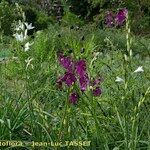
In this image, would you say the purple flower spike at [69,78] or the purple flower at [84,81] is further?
the purple flower at [84,81]

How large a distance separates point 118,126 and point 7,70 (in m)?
4.40

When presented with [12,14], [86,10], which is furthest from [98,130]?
[86,10]

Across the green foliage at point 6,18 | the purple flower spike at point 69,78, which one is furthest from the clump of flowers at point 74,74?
the green foliage at point 6,18

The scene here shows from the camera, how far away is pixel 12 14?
49.6 ft

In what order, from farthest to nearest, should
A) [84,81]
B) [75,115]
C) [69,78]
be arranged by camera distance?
[75,115]
[84,81]
[69,78]

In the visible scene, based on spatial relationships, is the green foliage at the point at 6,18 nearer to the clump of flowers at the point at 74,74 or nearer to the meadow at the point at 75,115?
the meadow at the point at 75,115

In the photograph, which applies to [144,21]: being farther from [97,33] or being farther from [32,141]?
[32,141]

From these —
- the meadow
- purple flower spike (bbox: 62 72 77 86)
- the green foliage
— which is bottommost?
the green foliage

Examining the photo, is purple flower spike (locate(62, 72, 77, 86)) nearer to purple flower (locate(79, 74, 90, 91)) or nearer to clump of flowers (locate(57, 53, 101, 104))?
clump of flowers (locate(57, 53, 101, 104))

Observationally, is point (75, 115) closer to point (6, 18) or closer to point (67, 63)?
point (67, 63)

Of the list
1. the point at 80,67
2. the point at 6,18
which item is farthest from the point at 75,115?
the point at 6,18

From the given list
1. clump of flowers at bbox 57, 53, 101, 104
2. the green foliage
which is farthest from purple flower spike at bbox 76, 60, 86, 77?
the green foliage

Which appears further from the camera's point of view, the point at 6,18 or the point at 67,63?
the point at 6,18

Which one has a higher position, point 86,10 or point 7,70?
point 7,70
